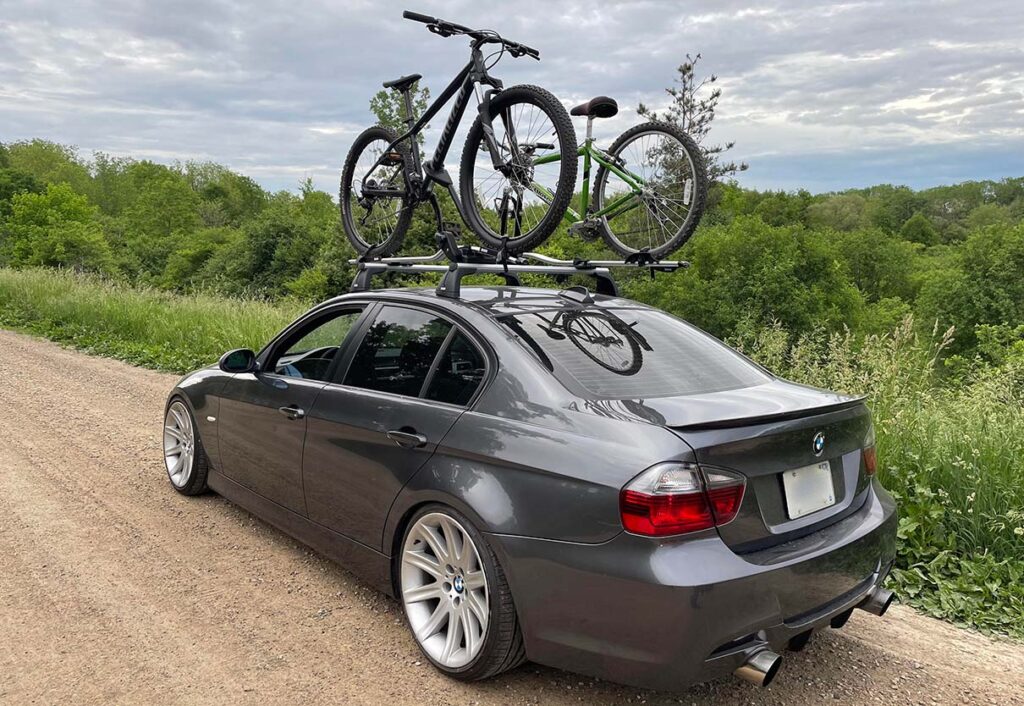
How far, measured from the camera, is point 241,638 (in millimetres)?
3344

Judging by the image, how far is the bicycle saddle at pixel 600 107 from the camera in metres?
4.55

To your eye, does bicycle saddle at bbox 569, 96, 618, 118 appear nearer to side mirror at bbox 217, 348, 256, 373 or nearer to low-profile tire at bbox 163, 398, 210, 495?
side mirror at bbox 217, 348, 256, 373

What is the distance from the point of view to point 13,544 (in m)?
4.31

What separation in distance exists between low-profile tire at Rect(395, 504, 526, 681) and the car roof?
37.6 inches

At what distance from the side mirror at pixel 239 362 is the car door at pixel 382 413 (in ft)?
2.88

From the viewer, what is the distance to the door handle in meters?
3.09

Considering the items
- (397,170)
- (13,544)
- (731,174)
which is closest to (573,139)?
(397,170)

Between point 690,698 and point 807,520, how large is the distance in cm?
84

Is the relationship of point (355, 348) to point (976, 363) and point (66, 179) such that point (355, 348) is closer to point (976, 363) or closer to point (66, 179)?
point (976, 363)

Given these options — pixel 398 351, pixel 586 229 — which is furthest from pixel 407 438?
pixel 586 229

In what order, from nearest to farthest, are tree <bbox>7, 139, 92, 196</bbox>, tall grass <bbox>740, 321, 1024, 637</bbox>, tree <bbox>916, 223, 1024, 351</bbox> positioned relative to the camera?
tall grass <bbox>740, 321, 1024, 637</bbox> < tree <bbox>916, 223, 1024, 351</bbox> < tree <bbox>7, 139, 92, 196</bbox>

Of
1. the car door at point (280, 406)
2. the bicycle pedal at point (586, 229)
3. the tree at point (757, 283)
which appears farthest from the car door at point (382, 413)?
the tree at point (757, 283)

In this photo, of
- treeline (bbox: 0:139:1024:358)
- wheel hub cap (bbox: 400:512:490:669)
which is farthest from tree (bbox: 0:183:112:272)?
wheel hub cap (bbox: 400:512:490:669)

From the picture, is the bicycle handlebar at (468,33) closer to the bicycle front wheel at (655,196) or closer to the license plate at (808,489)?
the bicycle front wheel at (655,196)
